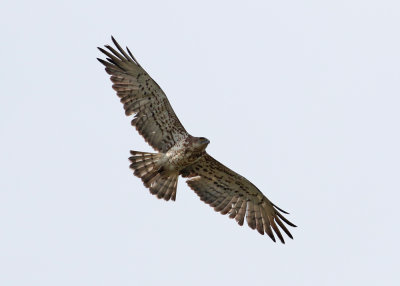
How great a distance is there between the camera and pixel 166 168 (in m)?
18.5

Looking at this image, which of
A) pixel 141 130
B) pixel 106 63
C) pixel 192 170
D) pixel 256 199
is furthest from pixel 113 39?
pixel 256 199

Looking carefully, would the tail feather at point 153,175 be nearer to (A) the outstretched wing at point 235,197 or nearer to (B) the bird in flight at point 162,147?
(B) the bird in flight at point 162,147

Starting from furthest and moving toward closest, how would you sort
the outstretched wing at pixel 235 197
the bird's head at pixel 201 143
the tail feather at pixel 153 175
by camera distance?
the outstretched wing at pixel 235 197
the tail feather at pixel 153 175
the bird's head at pixel 201 143

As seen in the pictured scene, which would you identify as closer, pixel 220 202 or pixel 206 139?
pixel 206 139

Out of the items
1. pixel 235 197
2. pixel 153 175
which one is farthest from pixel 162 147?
pixel 235 197

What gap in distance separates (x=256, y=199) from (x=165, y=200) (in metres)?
1.99

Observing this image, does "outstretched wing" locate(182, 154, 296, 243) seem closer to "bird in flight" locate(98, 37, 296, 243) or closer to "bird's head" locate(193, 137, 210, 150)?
"bird in flight" locate(98, 37, 296, 243)

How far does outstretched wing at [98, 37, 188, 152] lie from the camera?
1819 centimetres

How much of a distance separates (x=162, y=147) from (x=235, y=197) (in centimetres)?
202

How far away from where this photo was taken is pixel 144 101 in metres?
18.3

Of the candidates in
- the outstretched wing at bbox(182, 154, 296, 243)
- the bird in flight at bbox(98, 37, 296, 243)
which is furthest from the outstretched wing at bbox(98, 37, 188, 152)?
the outstretched wing at bbox(182, 154, 296, 243)

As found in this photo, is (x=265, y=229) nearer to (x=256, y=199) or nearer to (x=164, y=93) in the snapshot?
(x=256, y=199)

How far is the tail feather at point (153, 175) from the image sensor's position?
60.5 feet

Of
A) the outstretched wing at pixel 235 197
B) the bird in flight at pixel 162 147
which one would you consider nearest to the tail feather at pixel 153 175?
the bird in flight at pixel 162 147
